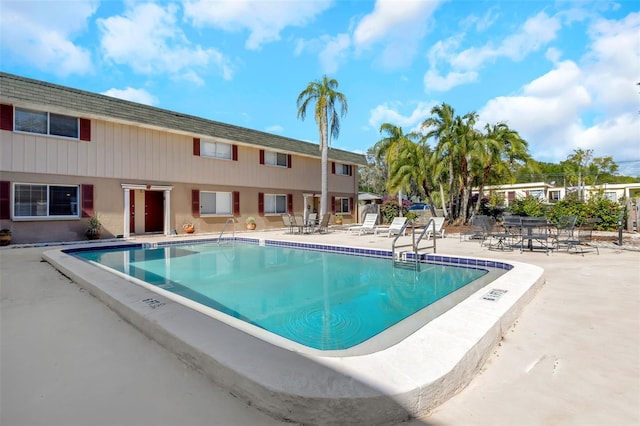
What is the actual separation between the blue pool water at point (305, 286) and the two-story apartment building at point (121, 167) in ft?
10.4

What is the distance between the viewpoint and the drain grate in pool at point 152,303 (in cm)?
364

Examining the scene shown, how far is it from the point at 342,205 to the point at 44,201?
17.2m

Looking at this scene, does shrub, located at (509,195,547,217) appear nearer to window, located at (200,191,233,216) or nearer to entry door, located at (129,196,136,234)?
window, located at (200,191,233,216)

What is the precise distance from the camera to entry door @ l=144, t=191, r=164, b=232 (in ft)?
48.1

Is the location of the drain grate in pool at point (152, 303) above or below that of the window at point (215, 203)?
below

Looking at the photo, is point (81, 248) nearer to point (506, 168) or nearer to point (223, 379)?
point (223, 379)

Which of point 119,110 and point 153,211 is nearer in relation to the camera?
point 119,110

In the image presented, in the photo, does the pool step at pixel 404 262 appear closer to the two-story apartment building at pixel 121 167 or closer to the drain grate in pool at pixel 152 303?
the drain grate in pool at pixel 152 303

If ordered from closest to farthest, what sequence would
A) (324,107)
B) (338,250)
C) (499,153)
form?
(338,250), (499,153), (324,107)

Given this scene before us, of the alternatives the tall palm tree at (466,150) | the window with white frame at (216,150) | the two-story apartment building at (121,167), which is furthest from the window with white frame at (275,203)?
the tall palm tree at (466,150)

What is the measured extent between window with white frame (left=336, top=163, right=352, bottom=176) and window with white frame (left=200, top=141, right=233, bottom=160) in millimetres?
9168

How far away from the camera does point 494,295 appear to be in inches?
160

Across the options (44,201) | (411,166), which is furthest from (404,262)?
(44,201)

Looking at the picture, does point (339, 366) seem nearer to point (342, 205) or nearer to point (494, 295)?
point (494, 295)
